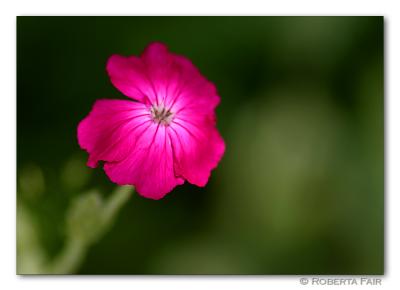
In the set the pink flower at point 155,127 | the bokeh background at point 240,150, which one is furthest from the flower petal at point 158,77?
the bokeh background at point 240,150

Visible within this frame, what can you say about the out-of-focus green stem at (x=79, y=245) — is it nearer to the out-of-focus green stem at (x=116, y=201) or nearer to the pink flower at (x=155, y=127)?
the out-of-focus green stem at (x=116, y=201)

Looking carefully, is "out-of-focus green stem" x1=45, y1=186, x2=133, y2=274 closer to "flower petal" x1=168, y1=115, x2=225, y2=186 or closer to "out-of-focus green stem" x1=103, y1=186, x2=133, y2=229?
"out-of-focus green stem" x1=103, y1=186, x2=133, y2=229

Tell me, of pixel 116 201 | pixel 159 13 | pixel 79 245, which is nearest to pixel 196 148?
pixel 116 201

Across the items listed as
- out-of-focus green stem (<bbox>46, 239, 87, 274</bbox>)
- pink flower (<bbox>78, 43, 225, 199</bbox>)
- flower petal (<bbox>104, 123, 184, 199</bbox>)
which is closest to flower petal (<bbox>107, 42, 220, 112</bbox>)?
pink flower (<bbox>78, 43, 225, 199</bbox>)

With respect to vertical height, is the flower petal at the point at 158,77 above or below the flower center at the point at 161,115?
above

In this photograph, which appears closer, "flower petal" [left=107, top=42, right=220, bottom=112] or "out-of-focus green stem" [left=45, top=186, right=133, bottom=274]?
"flower petal" [left=107, top=42, right=220, bottom=112]

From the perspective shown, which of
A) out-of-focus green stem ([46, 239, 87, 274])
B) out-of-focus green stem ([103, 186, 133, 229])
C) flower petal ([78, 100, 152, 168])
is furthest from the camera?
out-of-focus green stem ([46, 239, 87, 274])

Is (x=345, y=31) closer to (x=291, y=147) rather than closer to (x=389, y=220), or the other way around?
(x=291, y=147)

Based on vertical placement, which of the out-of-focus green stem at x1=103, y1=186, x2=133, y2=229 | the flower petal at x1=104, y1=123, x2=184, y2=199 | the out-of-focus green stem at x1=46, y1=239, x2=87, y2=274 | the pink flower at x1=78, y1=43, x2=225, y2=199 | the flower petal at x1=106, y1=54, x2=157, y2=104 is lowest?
the out-of-focus green stem at x1=46, y1=239, x2=87, y2=274

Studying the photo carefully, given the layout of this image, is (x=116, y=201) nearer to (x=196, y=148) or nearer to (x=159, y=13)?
(x=196, y=148)
